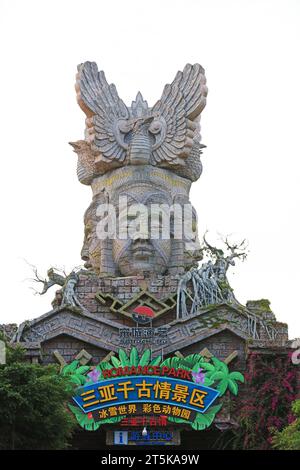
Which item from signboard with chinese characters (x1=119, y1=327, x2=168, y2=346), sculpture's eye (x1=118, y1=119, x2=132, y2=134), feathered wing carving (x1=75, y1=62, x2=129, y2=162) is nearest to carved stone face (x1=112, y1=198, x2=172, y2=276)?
feathered wing carving (x1=75, y1=62, x2=129, y2=162)

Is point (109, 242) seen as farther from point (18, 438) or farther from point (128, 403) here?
point (18, 438)

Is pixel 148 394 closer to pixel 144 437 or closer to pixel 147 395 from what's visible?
pixel 147 395

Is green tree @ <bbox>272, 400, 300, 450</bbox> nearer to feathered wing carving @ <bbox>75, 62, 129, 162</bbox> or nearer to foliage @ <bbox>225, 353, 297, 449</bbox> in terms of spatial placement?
foliage @ <bbox>225, 353, 297, 449</bbox>

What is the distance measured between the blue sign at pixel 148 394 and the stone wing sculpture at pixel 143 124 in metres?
9.07

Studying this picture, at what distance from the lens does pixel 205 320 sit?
30609 millimetres

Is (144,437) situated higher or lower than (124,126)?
lower

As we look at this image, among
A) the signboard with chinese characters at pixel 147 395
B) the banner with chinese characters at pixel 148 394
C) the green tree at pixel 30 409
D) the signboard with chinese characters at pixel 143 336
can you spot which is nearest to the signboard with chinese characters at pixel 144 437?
the banner with chinese characters at pixel 148 394

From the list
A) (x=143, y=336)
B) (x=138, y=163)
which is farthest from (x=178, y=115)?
(x=143, y=336)

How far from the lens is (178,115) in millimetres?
36312

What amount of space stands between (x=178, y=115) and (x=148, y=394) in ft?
36.1

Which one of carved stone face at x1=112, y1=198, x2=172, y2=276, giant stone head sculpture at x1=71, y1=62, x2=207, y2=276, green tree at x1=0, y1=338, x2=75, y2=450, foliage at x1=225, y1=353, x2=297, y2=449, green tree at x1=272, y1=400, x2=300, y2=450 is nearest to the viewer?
green tree at x1=0, y1=338, x2=75, y2=450

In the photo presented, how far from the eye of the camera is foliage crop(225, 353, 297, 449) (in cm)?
2831
